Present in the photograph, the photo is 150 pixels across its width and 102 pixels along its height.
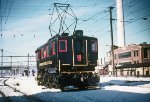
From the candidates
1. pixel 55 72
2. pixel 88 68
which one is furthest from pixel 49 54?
pixel 88 68

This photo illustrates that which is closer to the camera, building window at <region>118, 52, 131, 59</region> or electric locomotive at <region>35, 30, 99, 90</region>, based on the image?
electric locomotive at <region>35, 30, 99, 90</region>

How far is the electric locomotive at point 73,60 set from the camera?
58.9 feet

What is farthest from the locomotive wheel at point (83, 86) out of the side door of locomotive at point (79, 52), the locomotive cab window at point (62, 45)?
the locomotive cab window at point (62, 45)

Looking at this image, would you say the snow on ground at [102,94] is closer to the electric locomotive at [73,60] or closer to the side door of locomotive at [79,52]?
the electric locomotive at [73,60]

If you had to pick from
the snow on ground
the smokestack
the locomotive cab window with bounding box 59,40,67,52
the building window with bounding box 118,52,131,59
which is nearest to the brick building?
the building window with bounding box 118,52,131,59

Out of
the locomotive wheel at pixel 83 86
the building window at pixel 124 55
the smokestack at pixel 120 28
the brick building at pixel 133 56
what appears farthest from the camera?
the smokestack at pixel 120 28

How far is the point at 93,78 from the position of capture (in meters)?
18.5

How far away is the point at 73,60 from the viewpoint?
18.2m

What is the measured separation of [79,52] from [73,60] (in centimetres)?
87

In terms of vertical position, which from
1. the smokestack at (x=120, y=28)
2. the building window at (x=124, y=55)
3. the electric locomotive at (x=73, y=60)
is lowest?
the electric locomotive at (x=73, y=60)

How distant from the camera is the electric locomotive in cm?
1795

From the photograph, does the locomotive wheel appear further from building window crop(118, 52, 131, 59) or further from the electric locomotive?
building window crop(118, 52, 131, 59)

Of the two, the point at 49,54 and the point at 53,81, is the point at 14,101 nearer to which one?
the point at 53,81

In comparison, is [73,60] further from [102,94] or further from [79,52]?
[102,94]
